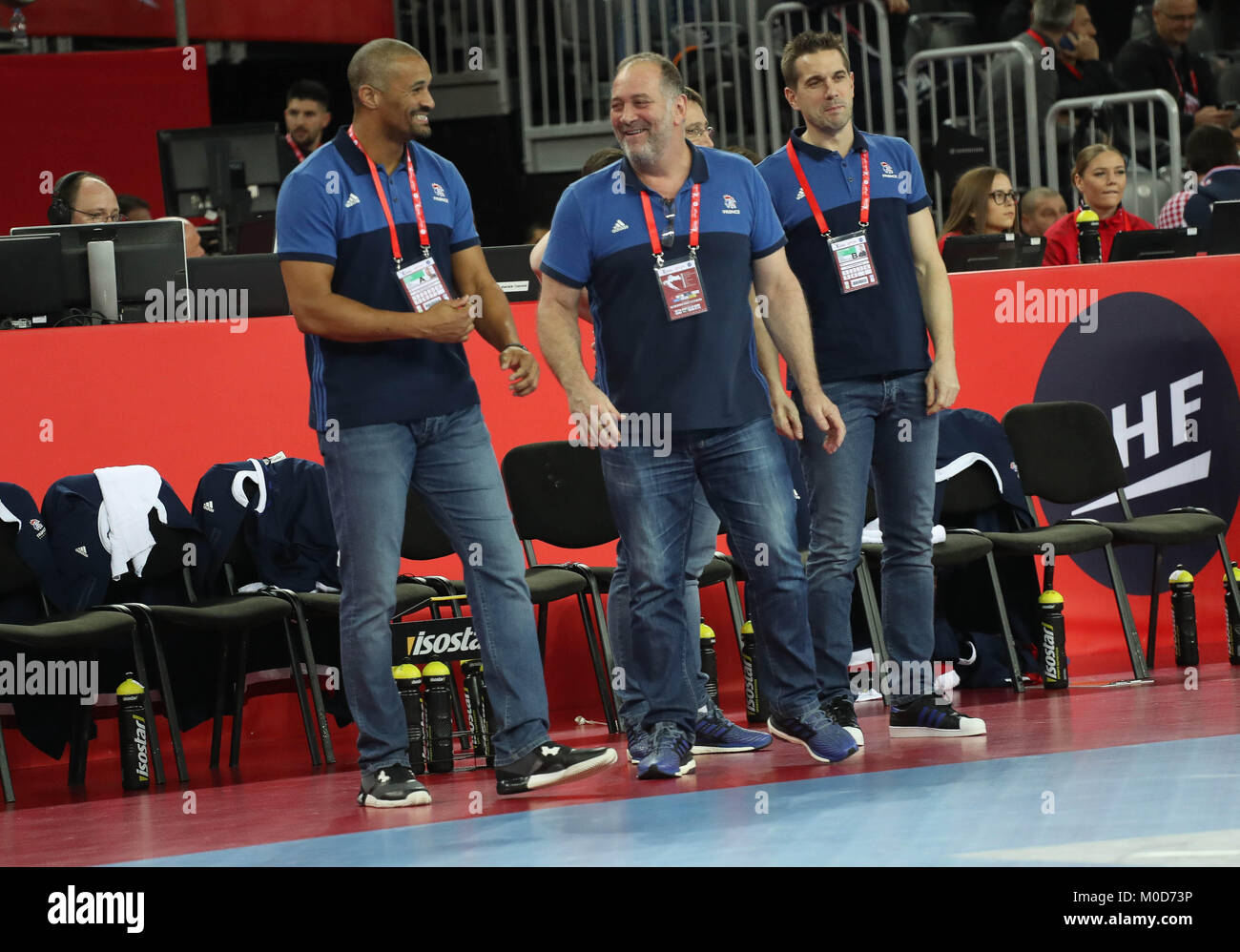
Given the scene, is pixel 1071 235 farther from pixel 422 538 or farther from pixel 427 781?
pixel 427 781

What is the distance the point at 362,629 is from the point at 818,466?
1.22m

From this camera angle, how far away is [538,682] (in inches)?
169

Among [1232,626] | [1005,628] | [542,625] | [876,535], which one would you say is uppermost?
[876,535]

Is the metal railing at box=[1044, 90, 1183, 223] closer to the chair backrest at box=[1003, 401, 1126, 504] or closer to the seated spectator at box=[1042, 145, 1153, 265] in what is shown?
the seated spectator at box=[1042, 145, 1153, 265]

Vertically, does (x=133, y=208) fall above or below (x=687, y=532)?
above

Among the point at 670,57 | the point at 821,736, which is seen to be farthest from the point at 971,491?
the point at 670,57

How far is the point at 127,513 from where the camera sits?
5613 millimetres

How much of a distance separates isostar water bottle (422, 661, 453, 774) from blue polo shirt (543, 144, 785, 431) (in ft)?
3.55

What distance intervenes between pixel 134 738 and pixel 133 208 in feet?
12.9

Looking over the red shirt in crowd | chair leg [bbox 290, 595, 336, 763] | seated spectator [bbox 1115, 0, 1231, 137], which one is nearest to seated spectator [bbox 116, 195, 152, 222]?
chair leg [bbox 290, 595, 336, 763]

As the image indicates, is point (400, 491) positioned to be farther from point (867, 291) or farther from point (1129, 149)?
point (1129, 149)

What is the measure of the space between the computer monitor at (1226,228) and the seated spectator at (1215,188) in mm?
727
